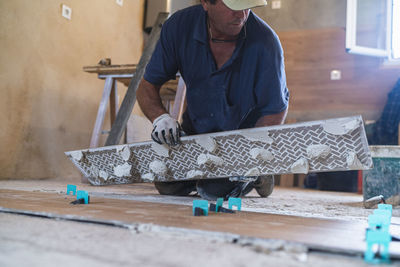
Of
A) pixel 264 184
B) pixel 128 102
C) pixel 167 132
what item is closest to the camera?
pixel 167 132

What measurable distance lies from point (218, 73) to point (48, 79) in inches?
63.9

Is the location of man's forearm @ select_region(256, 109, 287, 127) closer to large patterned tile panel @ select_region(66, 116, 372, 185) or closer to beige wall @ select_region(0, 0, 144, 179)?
large patterned tile panel @ select_region(66, 116, 372, 185)

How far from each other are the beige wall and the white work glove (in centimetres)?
141

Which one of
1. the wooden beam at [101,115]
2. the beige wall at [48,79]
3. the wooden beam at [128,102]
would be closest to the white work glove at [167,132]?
the wooden beam at [128,102]

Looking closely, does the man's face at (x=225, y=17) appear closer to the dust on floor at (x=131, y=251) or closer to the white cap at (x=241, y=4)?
the white cap at (x=241, y=4)

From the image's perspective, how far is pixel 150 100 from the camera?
4.68ft

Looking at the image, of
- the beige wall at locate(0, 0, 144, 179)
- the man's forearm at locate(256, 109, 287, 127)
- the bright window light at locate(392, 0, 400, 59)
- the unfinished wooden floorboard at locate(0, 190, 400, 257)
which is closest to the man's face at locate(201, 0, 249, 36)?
the man's forearm at locate(256, 109, 287, 127)

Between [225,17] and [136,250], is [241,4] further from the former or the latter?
[136,250]

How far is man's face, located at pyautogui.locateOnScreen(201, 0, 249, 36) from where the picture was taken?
1.17m

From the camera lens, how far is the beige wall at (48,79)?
7.14ft

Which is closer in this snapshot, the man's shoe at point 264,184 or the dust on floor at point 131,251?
→ the dust on floor at point 131,251

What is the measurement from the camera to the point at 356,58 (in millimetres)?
3203

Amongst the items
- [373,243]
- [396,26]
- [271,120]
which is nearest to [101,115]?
[271,120]

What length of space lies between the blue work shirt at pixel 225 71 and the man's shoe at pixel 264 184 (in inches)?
14.3
